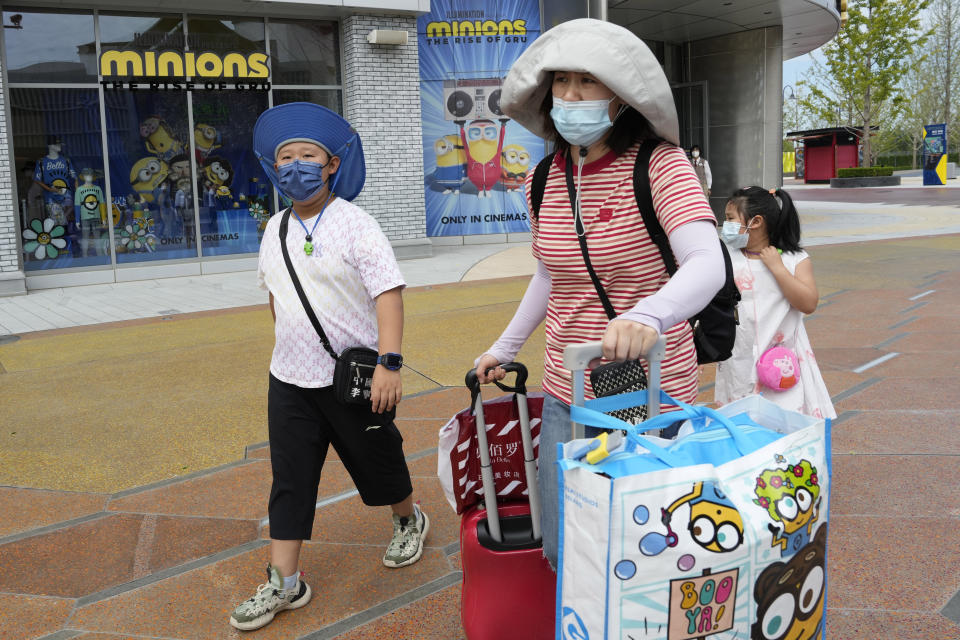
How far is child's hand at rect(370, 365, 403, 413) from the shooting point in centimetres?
304

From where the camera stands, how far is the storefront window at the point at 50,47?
12555mm

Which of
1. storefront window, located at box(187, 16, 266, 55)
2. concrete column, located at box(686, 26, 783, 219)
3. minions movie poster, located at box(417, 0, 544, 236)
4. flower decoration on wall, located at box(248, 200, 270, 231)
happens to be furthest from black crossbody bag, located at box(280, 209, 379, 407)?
concrete column, located at box(686, 26, 783, 219)

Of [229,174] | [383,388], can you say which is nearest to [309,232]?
[383,388]

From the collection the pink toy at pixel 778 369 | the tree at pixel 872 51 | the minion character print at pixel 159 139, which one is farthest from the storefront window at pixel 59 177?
the tree at pixel 872 51

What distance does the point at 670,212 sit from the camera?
6.78 ft

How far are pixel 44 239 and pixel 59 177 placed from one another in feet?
3.05

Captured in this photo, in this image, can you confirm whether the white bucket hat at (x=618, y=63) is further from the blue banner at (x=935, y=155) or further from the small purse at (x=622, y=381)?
the blue banner at (x=935, y=155)

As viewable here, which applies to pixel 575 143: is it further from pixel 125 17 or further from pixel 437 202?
pixel 437 202

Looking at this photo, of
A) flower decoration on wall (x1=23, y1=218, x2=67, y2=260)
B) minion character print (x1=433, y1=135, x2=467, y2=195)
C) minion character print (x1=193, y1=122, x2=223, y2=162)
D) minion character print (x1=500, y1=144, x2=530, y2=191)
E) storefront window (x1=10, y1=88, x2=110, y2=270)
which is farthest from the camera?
minion character print (x1=500, y1=144, x2=530, y2=191)

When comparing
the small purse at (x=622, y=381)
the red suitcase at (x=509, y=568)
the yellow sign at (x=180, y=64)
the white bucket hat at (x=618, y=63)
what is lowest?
the red suitcase at (x=509, y=568)

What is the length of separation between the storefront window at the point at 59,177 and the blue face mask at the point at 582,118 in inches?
490

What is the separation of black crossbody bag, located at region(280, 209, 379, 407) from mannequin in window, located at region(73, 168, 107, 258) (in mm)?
11363

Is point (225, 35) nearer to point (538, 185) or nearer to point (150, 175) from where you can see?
point (150, 175)

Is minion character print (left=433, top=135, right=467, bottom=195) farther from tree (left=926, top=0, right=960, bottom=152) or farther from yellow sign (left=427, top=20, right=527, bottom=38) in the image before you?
tree (left=926, top=0, right=960, bottom=152)
